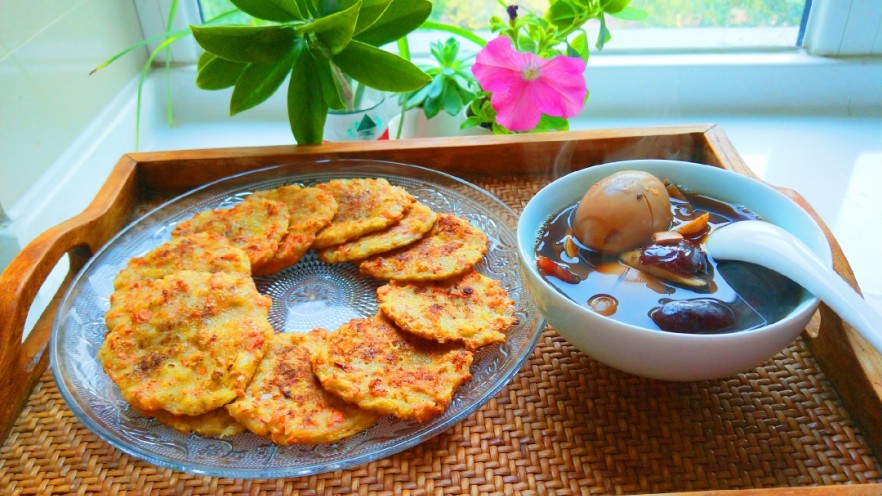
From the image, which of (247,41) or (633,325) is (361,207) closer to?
(247,41)

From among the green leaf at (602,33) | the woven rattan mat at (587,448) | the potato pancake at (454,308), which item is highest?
the green leaf at (602,33)

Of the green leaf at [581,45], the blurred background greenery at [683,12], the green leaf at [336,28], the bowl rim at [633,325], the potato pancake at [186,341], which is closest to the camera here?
A: the bowl rim at [633,325]

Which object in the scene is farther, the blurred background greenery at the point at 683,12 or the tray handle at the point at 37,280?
the blurred background greenery at the point at 683,12

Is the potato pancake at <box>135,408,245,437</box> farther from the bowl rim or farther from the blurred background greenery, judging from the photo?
the blurred background greenery

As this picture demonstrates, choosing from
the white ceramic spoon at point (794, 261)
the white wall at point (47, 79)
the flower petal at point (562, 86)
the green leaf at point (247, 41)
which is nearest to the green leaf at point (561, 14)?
the flower petal at point (562, 86)

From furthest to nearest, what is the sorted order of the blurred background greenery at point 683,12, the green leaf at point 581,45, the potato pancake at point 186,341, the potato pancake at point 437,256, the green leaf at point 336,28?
the blurred background greenery at point 683,12 < the green leaf at point 581,45 < the green leaf at point 336,28 < the potato pancake at point 437,256 < the potato pancake at point 186,341

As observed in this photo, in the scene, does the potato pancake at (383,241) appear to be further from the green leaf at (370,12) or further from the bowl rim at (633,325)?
the green leaf at (370,12)

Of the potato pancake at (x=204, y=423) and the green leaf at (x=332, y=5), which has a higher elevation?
the green leaf at (x=332, y=5)

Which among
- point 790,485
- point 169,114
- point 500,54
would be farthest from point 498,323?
point 169,114
